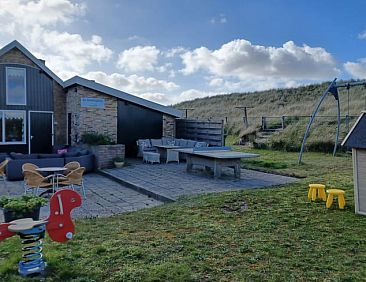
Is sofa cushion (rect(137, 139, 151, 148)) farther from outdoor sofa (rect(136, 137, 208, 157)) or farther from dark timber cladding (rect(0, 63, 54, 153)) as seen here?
dark timber cladding (rect(0, 63, 54, 153))

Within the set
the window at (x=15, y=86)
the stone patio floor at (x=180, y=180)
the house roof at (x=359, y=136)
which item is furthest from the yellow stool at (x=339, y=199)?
the window at (x=15, y=86)

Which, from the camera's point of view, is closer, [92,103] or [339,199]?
[339,199]

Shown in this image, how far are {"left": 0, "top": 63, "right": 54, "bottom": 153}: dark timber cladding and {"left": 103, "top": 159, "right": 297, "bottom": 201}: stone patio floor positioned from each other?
5.47 meters

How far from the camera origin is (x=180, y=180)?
9281mm

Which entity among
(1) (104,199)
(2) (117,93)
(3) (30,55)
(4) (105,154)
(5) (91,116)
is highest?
(3) (30,55)

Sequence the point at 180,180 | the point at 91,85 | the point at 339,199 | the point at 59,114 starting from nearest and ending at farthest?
the point at 339,199, the point at 180,180, the point at 91,85, the point at 59,114

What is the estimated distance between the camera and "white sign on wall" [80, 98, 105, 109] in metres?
13.6

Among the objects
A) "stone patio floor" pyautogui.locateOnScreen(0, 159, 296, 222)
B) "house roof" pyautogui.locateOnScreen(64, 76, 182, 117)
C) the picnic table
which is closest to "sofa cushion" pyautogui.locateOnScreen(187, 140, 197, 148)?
"house roof" pyautogui.locateOnScreen(64, 76, 182, 117)

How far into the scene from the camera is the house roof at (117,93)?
44.6 ft

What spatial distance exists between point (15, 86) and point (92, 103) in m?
3.45

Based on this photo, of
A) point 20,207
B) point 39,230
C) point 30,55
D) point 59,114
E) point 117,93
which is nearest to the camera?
point 39,230

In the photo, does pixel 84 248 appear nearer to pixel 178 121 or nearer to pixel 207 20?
pixel 207 20

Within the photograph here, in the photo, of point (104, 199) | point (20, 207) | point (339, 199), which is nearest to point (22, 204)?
point (20, 207)

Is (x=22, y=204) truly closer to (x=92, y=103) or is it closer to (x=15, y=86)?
(x=92, y=103)
